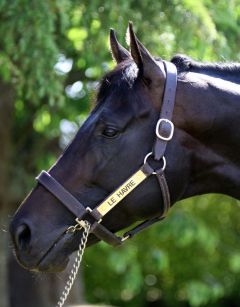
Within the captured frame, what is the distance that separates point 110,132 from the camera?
3.95 m

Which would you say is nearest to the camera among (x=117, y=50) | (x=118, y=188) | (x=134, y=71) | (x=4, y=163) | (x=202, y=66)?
(x=118, y=188)

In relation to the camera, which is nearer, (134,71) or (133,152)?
(133,152)

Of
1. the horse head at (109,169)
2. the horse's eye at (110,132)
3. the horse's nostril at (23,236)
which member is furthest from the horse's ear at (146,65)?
the horse's nostril at (23,236)

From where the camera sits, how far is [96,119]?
3.99 metres

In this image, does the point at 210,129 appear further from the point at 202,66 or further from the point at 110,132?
the point at 110,132

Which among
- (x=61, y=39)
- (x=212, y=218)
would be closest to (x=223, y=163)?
(x=61, y=39)

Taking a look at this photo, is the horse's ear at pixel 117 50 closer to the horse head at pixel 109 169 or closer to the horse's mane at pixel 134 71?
the horse's mane at pixel 134 71

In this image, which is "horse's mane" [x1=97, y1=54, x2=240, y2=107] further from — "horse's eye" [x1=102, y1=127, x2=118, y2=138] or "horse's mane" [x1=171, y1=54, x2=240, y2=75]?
"horse's eye" [x1=102, y1=127, x2=118, y2=138]

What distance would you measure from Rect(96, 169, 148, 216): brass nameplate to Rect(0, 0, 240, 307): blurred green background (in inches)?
21.6

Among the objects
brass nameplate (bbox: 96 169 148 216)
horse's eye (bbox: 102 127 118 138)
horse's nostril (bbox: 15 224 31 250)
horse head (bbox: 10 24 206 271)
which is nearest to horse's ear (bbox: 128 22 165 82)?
horse head (bbox: 10 24 206 271)

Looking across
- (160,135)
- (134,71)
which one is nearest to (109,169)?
(160,135)

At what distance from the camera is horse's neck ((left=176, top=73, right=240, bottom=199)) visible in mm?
4027

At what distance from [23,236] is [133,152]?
654mm

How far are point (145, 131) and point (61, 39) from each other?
411cm
